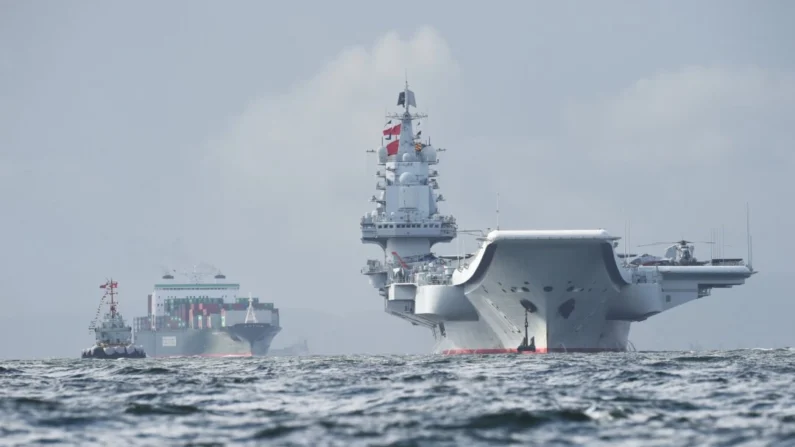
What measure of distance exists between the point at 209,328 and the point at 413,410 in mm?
159330

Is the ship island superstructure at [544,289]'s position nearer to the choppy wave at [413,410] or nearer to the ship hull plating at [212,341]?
the choppy wave at [413,410]

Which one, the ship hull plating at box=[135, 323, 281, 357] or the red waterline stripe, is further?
the ship hull plating at box=[135, 323, 281, 357]

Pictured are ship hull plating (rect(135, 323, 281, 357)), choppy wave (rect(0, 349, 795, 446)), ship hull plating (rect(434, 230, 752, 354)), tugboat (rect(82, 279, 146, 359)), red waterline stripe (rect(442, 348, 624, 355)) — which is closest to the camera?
choppy wave (rect(0, 349, 795, 446))

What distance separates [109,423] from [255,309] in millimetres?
163657

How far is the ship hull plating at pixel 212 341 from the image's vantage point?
174500 millimetres

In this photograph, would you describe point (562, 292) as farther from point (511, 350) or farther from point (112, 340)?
point (112, 340)

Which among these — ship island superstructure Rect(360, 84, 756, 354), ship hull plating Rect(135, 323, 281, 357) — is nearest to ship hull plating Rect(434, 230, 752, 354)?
ship island superstructure Rect(360, 84, 756, 354)

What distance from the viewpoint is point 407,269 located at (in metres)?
93.0

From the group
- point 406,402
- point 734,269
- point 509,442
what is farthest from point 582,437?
point 734,269

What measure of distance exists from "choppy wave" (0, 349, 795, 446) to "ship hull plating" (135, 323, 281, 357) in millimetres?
137442

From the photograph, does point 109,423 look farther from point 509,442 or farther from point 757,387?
point 757,387

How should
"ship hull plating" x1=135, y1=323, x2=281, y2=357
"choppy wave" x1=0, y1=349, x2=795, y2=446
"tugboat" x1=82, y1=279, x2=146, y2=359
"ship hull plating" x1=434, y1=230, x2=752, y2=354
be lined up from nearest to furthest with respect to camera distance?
1. "choppy wave" x1=0, y1=349, x2=795, y2=446
2. "ship hull plating" x1=434, y1=230, x2=752, y2=354
3. "tugboat" x1=82, y1=279, x2=146, y2=359
4. "ship hull plating" x1=135, y1=323, x2=281, y2=357

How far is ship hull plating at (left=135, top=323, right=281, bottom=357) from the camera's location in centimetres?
17450

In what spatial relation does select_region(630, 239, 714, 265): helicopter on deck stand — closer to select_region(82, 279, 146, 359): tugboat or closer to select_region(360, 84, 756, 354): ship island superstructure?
select_region(360, 84, 756, 354): ship island superstructure
